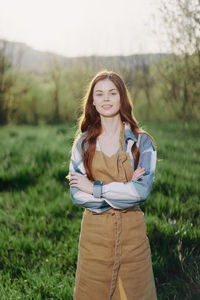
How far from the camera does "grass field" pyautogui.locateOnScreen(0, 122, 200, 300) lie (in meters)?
2.45

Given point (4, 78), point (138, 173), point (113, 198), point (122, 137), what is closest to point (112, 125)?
point (122, 137)

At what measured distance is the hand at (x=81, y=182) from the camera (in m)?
1.78

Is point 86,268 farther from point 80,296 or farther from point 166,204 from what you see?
point 166,204

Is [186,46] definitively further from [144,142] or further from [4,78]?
[4,78]

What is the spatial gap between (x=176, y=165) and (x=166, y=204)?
112cm

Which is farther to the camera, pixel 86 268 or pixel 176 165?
pixel 176 165

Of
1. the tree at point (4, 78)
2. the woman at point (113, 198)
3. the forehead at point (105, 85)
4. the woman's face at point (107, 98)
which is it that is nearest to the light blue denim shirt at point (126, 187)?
the woman at point (113, 198)

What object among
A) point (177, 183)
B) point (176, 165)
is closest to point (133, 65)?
point (176, 165)

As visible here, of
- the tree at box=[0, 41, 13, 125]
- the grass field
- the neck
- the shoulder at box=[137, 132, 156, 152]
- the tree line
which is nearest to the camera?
the shoulder at box=[137, 132, 156, 152]

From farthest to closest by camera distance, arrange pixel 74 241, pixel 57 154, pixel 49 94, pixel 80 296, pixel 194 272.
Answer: pixel 49 94 → pixel 57 154 → pixel 74 241 → pixel 194 272 → pixel 80 296

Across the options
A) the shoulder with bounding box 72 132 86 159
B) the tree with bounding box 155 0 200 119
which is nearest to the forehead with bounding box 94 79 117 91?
the shoulder with bounding box 72 132 86 159

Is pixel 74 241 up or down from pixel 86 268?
down

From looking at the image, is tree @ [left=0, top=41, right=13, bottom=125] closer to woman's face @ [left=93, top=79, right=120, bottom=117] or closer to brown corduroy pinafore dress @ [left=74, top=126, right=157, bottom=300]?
woman's face @ [left=93, top=79, right=120, bottom=117]

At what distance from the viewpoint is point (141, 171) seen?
1.75 m
